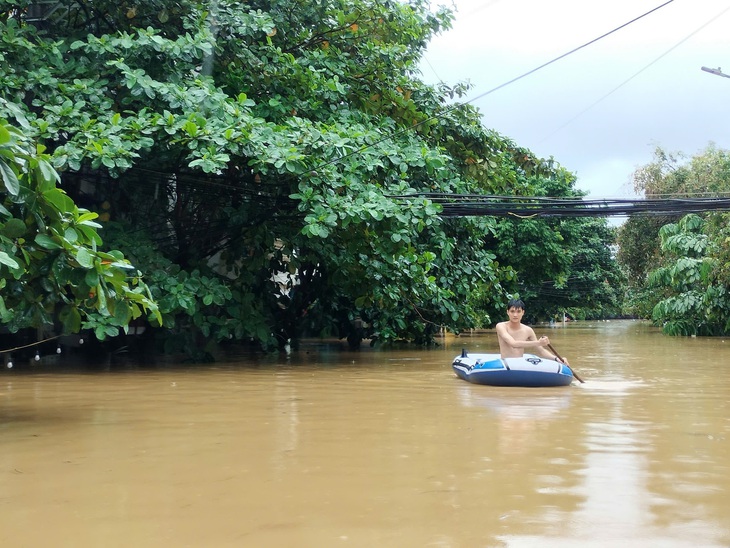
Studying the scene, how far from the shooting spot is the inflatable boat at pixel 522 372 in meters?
11.5

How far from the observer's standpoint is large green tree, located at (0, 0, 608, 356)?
12.5m

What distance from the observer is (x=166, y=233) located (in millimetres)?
16078

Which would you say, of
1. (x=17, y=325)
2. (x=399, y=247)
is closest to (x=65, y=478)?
(x=17, y=325)

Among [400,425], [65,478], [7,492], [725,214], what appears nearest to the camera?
[7,492]

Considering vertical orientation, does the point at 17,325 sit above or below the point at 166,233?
below

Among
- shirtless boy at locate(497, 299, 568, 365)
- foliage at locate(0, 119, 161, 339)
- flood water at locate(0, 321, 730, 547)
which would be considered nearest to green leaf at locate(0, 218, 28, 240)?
foliage at locate(0, 119, 161, 339)

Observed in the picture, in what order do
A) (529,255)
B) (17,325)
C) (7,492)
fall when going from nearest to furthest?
(7,492) < (17,325) < (529,255)

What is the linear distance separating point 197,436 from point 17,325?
583 centimetres

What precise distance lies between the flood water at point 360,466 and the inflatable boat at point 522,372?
231 millimetres

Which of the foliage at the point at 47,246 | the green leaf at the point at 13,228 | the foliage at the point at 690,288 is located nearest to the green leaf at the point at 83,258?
the foliage at the point at 47,246

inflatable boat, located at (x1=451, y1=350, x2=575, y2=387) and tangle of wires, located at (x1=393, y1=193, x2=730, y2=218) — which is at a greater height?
tangle of wires, located at (x1=393, y1=193, x2=730, y2=218)

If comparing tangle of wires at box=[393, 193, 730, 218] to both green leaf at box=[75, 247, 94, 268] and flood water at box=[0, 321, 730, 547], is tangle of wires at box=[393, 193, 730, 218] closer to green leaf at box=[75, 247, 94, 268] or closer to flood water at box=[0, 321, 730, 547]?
flood water at box=[0, 321, 730, 547]

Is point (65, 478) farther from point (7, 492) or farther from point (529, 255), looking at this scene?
point (529, 255)

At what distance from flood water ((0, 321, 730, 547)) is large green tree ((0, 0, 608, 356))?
313 cm
